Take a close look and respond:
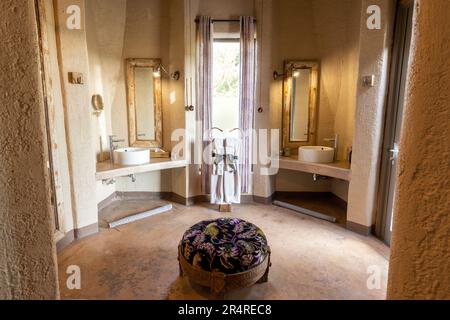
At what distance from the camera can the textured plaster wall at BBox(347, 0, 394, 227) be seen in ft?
9.05

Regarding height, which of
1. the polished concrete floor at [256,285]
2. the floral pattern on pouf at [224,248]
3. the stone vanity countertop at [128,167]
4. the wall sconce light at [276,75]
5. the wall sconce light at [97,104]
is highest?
the wall sconce light at [276,75]

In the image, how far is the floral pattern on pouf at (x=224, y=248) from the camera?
1.87 m

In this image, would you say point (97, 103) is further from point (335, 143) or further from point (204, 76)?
point (335, 143)

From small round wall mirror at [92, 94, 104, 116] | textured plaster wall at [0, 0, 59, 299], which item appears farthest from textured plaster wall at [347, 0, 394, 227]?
small round wall mirror at [92, 94, 104, 116]

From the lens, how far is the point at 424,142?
1.61ft

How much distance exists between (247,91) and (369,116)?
1550 millimetres

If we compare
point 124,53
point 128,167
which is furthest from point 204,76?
point 128,167

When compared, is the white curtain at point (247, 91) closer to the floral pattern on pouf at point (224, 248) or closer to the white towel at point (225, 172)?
the white towel at point (225, 172)

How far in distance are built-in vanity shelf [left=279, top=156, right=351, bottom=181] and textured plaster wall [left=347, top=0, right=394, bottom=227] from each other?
0.14m

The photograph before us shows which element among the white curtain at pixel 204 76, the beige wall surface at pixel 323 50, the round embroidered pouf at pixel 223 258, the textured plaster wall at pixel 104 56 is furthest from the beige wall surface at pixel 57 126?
the beige wall surface at pixel 323 50

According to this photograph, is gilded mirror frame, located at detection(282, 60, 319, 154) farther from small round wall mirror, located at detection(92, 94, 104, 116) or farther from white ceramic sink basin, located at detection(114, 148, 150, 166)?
small round wall mirror, located at detection(92, 94, 104, 116)

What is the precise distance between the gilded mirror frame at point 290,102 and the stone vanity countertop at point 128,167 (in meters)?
1.57

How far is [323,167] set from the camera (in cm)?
341

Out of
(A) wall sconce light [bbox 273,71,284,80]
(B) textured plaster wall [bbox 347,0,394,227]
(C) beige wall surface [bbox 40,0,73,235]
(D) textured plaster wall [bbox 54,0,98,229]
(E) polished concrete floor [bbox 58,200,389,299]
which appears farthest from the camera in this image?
(A) wall sconce light [bbox 273,71,284,80]
